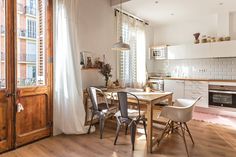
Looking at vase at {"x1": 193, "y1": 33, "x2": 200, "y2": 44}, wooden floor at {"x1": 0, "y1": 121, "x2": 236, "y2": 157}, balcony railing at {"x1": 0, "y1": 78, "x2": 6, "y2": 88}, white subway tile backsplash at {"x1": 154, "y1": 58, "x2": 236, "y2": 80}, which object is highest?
vase at {"x1": 193, "y1": 33, "x2": 200, "y2": 44}

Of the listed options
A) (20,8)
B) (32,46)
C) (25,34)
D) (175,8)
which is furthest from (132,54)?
(20,8)

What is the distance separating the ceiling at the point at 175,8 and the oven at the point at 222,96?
2.06 meters

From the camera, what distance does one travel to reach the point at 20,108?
8.57 ft

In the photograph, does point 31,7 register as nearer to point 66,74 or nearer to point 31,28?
point 31,28

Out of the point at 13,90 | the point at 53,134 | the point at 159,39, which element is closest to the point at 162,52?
the point at 159,39

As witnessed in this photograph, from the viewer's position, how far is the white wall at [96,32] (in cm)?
378

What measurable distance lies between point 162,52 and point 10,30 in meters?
4.68

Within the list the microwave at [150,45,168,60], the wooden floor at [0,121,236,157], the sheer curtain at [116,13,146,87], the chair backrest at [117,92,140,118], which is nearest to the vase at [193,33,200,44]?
the microwave at [150,45,168,60]

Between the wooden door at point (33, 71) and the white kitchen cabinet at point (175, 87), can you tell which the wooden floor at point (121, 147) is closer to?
the wooden door at point (33, 71)

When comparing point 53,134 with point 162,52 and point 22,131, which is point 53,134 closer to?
point 22,131

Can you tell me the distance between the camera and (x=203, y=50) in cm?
514

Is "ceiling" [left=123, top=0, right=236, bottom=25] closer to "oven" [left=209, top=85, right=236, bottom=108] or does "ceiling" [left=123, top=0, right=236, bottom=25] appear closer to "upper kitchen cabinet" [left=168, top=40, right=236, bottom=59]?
"upper kitchen cabinet" [left=168, top=40, right=236, bottom=59]

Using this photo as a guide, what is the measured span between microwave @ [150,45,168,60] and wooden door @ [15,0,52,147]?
402 centimetres

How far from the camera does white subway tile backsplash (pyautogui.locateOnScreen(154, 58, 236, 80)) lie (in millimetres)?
5059
